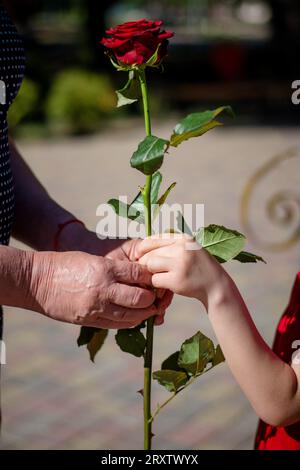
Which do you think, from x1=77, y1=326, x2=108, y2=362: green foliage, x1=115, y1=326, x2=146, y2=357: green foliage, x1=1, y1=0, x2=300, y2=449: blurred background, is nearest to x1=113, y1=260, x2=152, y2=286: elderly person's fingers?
x1=115, y1=326, x2=146, y2=357: green foliage

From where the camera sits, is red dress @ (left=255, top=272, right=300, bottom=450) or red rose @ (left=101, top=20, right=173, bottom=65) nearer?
red rose @ (left=101, top=20, right=173, bottom=65)

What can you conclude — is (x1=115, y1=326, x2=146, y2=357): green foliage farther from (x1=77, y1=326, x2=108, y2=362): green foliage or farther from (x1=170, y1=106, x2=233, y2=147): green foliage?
(x1=170, y1=106, x2=233, y2=147): green foliage

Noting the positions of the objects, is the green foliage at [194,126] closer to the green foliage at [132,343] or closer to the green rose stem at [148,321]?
the green rose stem at [148,321]

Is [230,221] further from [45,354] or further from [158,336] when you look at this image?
[45,354]

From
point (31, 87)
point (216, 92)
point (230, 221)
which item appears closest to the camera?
point (230, 221)

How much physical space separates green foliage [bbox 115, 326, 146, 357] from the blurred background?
1866 mm

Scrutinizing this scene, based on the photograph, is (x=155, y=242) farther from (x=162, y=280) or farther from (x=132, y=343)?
(x=132, y=343)

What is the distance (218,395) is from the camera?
3.77 m

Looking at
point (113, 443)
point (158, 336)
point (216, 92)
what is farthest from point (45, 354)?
point (216, 92)

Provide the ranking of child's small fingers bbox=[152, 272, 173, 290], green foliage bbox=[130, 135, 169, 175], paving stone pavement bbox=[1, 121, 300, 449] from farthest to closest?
paving stone pavement bbox=[1, 121, 300, 449], child's small fingers bbox=[152, 272, 173, 290], green foliage bbox=[130, 135, 169, 175]

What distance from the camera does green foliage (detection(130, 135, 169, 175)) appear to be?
129 cm

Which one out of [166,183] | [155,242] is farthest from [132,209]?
[166,183]

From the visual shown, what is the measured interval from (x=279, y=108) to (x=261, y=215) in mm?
7651

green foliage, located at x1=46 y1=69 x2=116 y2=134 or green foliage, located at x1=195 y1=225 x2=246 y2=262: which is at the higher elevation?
green foliage, located at x1=195 y1=225 x2=246 y2=262
